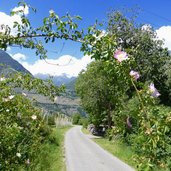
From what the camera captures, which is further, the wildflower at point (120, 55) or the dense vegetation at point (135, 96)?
the wildflower at point (120, 55)

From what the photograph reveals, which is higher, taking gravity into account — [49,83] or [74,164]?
[49,83]

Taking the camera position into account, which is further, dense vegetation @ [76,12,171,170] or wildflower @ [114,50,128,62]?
wildflower @ [114,50,128,62]

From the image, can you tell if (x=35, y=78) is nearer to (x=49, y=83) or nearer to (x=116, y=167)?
(x=49, y=83)

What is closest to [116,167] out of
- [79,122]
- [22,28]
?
[22,28]

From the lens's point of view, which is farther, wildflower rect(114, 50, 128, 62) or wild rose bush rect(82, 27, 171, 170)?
wildflower rect(114, 50, 128, 62)

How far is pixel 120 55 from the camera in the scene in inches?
110

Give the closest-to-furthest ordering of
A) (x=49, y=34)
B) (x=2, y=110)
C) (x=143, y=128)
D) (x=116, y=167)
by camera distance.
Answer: (x=143, y=128)
(x=49, y=34)
(x=2, y=110)
(x=116, y=167)

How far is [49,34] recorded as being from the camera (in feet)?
11.4

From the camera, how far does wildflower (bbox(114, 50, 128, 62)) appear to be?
9.13 feet

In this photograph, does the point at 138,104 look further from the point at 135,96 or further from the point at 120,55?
the point at 135,96

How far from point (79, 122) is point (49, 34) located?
10785cm

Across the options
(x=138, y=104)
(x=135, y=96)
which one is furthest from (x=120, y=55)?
(x=135, y=96)

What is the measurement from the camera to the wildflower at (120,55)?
2.78m

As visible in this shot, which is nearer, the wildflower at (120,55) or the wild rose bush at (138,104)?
the wild rose bush at (138,104)
